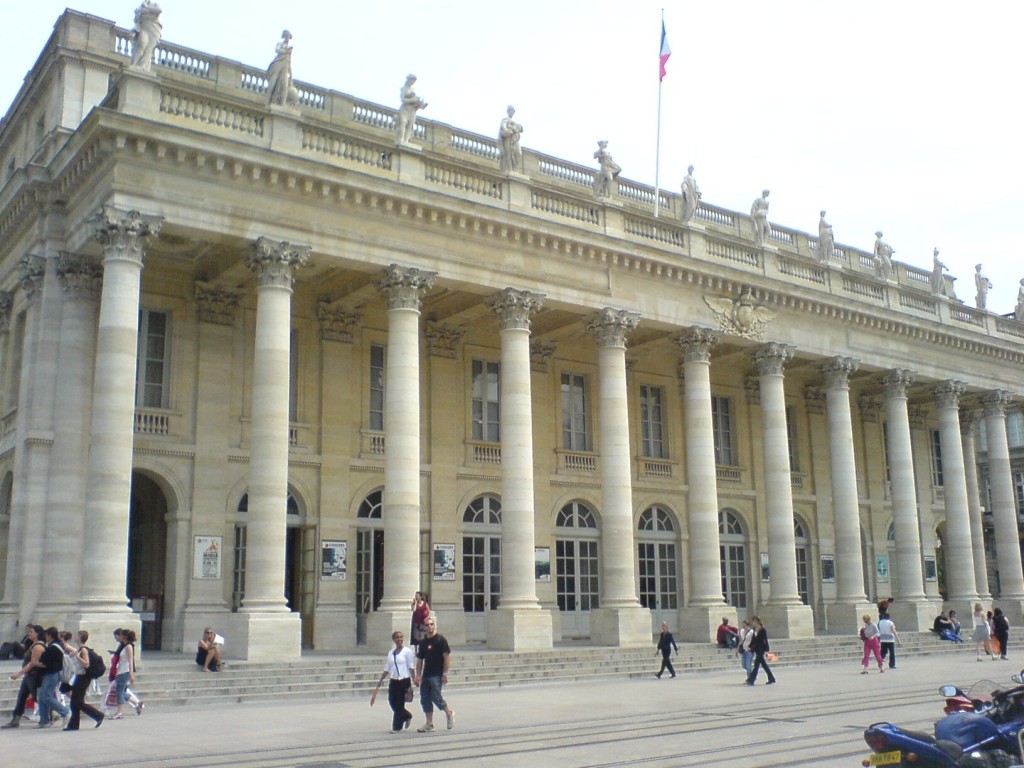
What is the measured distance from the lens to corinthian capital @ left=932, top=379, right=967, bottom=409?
35.2 metres

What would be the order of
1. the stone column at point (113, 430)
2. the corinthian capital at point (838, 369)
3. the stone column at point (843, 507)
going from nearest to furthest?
the stone column at point (113, 430), the stone column at point (843, 507), the corinthian capital at point (838, 369)

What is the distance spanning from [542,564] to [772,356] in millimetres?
8751

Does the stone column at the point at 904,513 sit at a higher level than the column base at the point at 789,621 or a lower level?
higher

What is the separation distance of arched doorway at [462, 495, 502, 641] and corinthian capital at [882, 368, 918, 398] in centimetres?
1380

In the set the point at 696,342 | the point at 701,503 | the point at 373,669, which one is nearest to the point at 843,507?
the point at 701,503

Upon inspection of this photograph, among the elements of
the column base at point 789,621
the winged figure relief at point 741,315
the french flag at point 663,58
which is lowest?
the column base at point 789,621

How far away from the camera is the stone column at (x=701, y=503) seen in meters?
27.0

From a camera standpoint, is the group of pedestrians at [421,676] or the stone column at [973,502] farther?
the stone column at [973,502]

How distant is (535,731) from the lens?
12953 mm

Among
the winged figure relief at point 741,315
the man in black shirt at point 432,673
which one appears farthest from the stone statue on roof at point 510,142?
the man in black shirt at point 432,673

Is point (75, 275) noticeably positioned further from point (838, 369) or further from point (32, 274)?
point (838, 369)

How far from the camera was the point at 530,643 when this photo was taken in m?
23.2

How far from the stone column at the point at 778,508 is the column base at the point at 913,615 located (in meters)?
4.59

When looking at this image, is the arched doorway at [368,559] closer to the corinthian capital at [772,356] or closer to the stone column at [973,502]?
the corinthian capital at [772,356]
